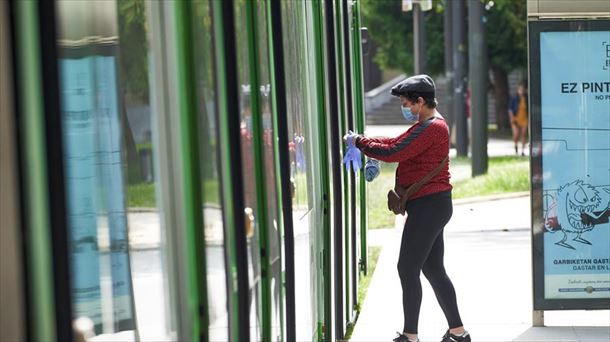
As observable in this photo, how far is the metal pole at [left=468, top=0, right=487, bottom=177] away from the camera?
73.0ft

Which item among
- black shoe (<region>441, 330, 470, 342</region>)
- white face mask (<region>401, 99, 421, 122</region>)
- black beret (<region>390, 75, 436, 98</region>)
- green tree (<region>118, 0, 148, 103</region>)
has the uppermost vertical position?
green tree (<region>118, 0, 148, 103</region>)

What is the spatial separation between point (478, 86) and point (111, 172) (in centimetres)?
2036

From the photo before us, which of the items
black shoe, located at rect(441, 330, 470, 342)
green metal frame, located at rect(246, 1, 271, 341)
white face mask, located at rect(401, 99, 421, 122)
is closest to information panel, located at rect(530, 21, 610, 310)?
black shoe, located at rect(441, 330, 470, 342)

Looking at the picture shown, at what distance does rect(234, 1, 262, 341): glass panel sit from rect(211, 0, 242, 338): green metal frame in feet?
0.74

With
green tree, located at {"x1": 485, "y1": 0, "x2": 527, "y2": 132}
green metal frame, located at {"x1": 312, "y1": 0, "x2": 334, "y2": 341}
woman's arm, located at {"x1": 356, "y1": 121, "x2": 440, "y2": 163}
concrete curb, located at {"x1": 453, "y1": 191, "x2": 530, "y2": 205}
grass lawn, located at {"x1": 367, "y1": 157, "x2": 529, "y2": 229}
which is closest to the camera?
green metal frame, located at {"x1": 312, "y1": 0, "x2": 334, "y2": 341}

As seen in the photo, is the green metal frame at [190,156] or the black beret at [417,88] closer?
the green metal frame at [190,156]

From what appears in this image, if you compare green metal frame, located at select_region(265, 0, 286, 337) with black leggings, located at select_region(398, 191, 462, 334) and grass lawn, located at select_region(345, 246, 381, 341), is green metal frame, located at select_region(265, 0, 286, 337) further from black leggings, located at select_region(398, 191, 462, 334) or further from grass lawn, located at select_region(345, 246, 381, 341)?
grass lawn, located at select_region(345, 246, 381, 341)

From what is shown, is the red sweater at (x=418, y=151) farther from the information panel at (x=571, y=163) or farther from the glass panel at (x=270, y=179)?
the glass panel at (x=270, y=179)

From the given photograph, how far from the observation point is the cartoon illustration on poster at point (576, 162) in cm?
789

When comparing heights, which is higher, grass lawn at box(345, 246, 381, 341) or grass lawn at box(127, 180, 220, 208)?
grass lawn at box(127, 180, 220, 208)

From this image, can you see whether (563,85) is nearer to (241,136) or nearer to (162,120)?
(241,136)

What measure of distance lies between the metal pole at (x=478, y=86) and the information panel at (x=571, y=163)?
14.2m

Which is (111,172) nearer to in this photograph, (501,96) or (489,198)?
(489,198)

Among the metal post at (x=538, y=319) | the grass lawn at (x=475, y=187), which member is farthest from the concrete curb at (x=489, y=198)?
the metal post at (x=538, y=319)
